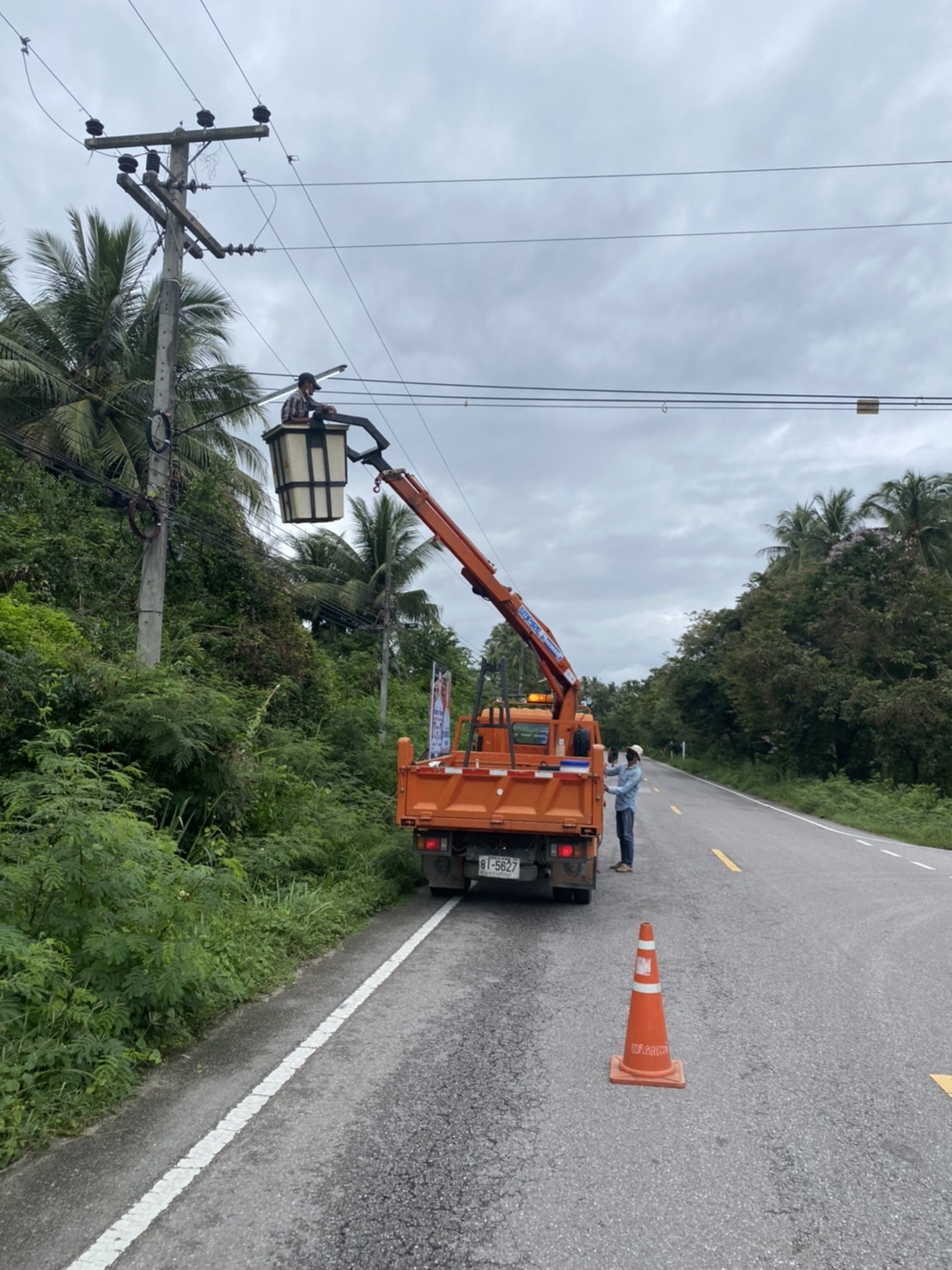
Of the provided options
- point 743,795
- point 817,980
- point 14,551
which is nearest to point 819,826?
point 743,795

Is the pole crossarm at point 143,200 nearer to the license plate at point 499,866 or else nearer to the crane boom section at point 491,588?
the crane boom section at point 491,588

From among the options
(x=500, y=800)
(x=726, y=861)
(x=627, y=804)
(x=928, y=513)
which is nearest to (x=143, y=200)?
(x=500, y=800)

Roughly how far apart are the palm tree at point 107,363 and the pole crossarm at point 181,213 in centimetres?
702

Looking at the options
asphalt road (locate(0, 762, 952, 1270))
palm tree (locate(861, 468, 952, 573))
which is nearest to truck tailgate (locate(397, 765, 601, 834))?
asphalt road (locate(0, 762, 952, 1270))

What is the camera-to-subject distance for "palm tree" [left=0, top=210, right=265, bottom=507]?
18344 millimetres

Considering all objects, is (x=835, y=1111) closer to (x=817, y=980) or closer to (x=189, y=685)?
(x=817, y=980)

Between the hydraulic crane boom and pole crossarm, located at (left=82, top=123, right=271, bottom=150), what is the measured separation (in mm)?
3933

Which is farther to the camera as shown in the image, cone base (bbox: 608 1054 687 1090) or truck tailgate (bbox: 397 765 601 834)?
truck tailgate (bbox: 397 765 601 834)

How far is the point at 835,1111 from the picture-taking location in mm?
4477

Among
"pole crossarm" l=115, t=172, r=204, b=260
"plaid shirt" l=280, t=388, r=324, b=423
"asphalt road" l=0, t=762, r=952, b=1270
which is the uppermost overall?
"pole crossarm" l=115, t=172, r=204, b=260

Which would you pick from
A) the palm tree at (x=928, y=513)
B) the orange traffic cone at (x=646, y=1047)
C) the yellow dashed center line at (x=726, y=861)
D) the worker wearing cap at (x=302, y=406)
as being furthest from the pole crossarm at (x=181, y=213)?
the palm tree at (x=928, y=513)

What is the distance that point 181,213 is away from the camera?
1078 cm

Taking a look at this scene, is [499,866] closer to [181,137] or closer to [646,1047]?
[646,1047]

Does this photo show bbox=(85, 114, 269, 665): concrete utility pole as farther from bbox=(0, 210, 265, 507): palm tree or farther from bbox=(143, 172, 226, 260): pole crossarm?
bbox=(0, 210, 265, 507): palm tree
